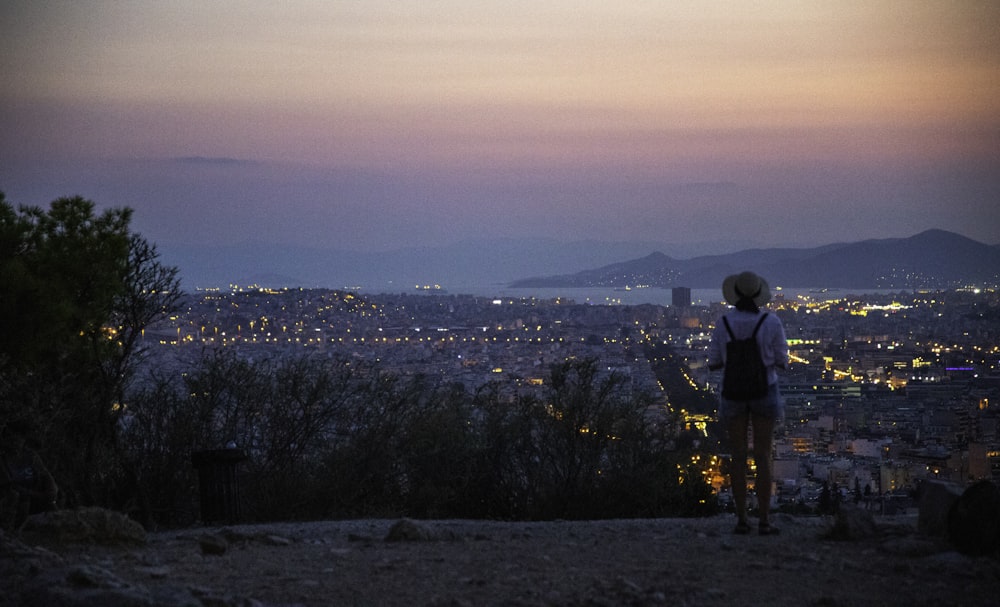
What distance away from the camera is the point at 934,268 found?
55.4 m

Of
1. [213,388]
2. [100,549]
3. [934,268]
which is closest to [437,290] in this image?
[934,268]

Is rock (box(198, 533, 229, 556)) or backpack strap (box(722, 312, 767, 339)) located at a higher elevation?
backpack strap (box(722, 312, 767, 339))

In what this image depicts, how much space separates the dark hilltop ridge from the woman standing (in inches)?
1702

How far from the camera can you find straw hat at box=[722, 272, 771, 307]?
9258mm

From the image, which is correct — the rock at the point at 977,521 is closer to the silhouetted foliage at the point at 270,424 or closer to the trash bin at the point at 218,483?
the silhouetted foliage at the point at 270,424

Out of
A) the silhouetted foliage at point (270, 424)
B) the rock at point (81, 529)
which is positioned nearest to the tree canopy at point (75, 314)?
the silhouetted foliage at point (270, 424)

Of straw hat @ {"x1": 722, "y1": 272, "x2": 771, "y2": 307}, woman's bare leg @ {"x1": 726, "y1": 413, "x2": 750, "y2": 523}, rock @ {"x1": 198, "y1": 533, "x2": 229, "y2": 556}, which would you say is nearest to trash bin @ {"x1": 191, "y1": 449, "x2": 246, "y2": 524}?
rock @ {"x1": 198, "y1": 533, "x2": 229, "y2": 556}

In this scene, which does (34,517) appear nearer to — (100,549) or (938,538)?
(100,549)

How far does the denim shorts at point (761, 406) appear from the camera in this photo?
910 cm

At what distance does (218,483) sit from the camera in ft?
36.9

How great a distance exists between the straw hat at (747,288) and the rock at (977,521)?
2.12m

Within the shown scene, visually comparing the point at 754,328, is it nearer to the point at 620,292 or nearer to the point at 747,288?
the point at 747,288

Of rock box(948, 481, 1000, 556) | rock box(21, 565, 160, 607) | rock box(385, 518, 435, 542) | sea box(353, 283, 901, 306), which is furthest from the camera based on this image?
sea box(353, 283, 901, 306)

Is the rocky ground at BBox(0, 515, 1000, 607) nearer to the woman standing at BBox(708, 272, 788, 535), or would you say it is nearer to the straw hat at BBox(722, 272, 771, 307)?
the woman standing at BBox(708, 272, 788, 535)
